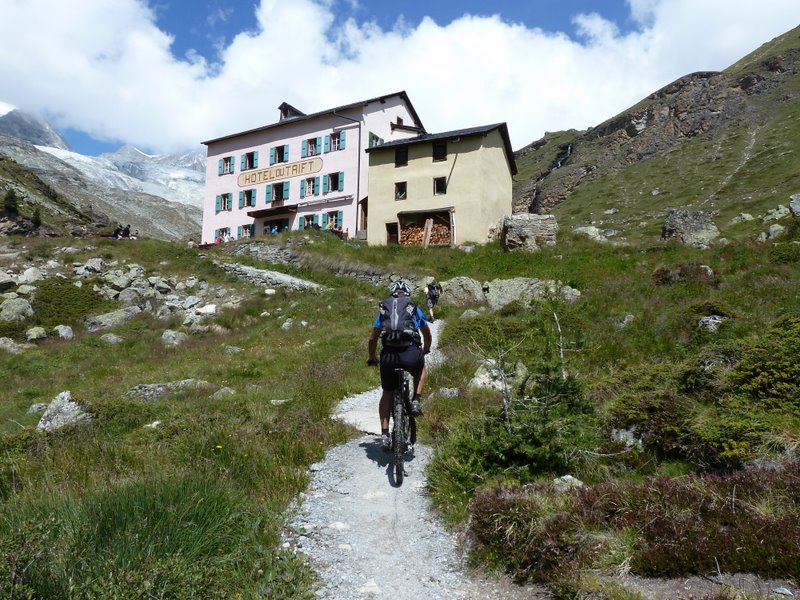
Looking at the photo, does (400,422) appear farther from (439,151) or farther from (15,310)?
(439,151)

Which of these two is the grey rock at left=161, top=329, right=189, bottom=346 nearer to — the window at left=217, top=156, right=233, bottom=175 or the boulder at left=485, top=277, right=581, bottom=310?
the boulder at left=485, top=277, right=581, bottom=310

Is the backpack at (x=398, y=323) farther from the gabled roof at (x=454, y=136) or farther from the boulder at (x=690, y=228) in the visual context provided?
the gabled roof at (x=454, y=136)

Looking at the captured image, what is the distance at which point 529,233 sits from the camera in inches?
1103

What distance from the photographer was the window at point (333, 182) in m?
40.6

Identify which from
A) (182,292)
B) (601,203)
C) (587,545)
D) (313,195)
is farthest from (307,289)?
(601,203)

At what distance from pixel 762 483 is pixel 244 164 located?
1844 inches

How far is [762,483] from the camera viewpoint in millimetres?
4371

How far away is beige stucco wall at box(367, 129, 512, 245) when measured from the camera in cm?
3372

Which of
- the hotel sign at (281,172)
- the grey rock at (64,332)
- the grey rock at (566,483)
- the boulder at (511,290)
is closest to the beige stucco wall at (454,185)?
the hotel sign at (281,172)

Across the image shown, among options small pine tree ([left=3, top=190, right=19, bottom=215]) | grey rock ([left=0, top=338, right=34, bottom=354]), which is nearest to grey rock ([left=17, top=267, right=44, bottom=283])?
grey rock ([left=0, top=338, right=34, bottom=354])

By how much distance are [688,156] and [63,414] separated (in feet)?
358

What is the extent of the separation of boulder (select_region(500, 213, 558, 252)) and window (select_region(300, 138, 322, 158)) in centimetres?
1986

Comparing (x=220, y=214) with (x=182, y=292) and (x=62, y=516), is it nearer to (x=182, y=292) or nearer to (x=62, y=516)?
(x=182, y=292)

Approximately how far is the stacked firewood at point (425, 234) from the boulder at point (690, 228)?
42.3 ft
